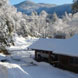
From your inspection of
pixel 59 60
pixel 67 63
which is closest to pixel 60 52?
pixel 67 63

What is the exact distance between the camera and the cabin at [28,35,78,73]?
2021 centimetres

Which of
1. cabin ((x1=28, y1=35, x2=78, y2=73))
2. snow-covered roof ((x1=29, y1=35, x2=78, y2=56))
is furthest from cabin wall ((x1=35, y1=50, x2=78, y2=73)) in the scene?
snow-covered roof ((x1=29, y1=35, x2=78, y2=56))

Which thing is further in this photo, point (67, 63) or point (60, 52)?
point (67, 63)

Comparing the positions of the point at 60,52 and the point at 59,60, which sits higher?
the point at 60,52

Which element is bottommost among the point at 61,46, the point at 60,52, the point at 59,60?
the point at 59,60

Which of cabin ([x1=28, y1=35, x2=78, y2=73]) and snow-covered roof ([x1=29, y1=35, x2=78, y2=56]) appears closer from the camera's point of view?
snow-covered roof ([x1=29, y1=35, x2=78, y2=56])

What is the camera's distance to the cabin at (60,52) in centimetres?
2021

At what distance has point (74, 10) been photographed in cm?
3238

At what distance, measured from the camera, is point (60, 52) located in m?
20.7

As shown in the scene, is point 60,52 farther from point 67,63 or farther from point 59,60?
point 59,60

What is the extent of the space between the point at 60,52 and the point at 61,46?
1.78 meters

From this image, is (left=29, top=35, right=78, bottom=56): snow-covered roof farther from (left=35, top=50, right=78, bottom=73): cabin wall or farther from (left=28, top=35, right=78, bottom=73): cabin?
(left=35, top=50, right=78, bottom=73): cabin wall

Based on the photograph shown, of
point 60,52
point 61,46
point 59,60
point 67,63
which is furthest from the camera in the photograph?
point 59,60

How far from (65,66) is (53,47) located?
10.5 ft
